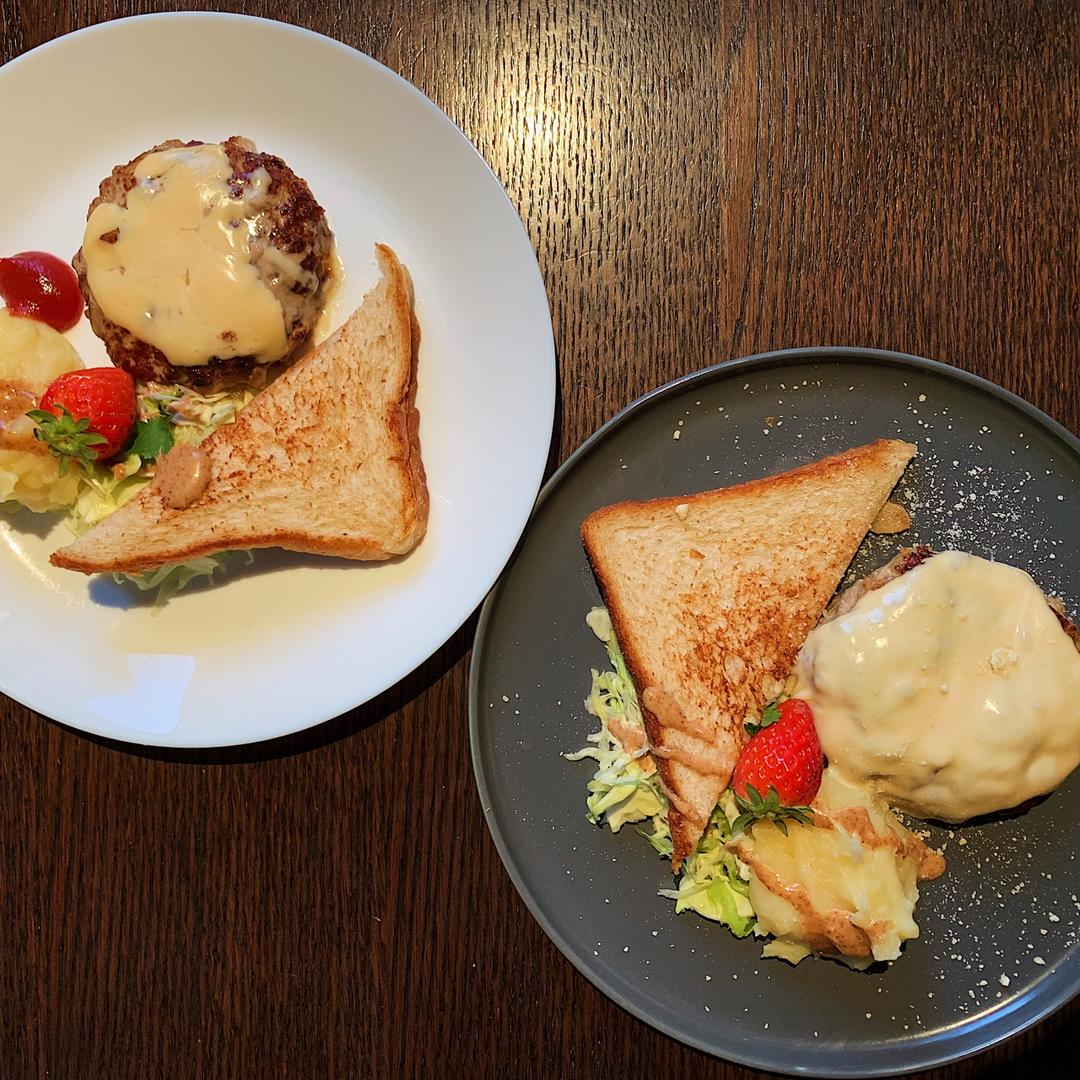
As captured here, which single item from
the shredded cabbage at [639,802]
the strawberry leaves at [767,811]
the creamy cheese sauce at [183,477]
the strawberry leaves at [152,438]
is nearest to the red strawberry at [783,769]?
the strawberry leaves at [767,811]

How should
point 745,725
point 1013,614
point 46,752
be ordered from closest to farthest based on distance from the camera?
1. point 1013,614
2. point 745,725
3. point 46,752

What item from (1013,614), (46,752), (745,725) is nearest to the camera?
(1013,614)

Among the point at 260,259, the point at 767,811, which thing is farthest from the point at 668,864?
the point at 260,259

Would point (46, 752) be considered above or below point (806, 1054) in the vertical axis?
above

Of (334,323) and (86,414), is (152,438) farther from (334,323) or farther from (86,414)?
(334,323)

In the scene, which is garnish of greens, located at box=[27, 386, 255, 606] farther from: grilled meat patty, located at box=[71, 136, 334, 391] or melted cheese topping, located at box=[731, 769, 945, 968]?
melted cheese topping, located at box=[731, 769, 945, 968]

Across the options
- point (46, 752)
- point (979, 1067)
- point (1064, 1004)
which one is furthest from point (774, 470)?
point (46, 752)

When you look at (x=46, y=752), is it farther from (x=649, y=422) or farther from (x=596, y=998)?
(x=649, y=422)
